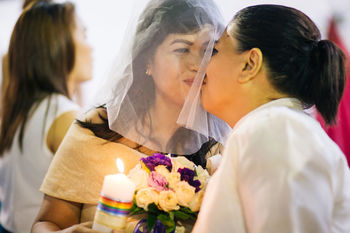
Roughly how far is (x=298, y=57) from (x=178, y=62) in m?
0.49

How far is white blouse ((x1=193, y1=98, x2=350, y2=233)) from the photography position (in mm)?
1045

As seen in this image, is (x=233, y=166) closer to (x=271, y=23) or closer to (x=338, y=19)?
(x=271, y=23)

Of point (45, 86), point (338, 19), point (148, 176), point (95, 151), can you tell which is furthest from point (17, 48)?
point (338, 19)

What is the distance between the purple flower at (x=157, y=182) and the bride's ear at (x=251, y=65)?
0.45m

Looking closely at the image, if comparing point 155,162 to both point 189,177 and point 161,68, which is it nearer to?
point 189,177

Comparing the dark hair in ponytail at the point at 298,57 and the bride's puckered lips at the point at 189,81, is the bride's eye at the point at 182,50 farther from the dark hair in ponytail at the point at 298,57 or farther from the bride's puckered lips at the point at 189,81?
the dark hair in ponytail at the point at 298,57

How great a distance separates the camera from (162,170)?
1372 millimetres

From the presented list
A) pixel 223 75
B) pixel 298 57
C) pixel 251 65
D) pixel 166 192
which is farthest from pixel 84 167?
pixel 298 57

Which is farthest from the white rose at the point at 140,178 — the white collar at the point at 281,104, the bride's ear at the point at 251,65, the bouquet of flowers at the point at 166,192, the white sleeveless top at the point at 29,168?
the white sleeveless top at the point at 29,168

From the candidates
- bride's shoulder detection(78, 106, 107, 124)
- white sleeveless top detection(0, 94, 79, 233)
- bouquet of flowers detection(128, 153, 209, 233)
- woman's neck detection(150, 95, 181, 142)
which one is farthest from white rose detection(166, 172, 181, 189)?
white sleeveless top detection(0, 94, 79, 233)

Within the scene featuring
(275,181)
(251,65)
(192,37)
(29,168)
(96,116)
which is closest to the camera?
(275,181)

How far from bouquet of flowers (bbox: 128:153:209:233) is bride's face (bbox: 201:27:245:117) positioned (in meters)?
0.27

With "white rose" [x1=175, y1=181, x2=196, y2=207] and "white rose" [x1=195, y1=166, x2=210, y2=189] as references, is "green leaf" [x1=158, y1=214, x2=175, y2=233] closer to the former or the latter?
"white rose" [x1=175, y1=181, x2=196, y2=207]

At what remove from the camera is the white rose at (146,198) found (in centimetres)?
128
